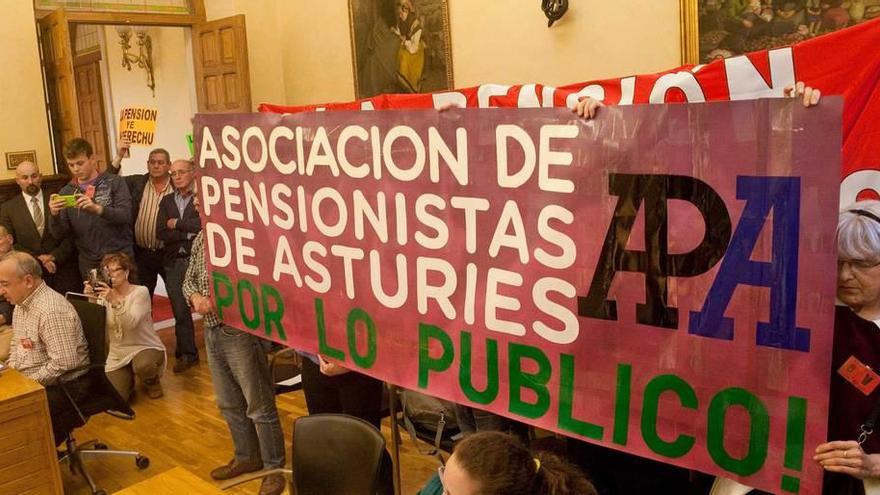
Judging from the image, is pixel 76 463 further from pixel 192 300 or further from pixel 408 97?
pixel 408 97

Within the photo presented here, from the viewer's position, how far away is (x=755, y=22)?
3887 millimetres

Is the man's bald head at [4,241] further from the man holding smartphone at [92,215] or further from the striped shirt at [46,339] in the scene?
the striped shirt at [46,339]

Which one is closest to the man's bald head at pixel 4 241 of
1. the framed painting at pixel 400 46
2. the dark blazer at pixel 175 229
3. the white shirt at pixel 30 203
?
the white shirt at pixel 30 203

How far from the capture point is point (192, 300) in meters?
3.41

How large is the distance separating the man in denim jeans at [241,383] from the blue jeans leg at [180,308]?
2212 mm

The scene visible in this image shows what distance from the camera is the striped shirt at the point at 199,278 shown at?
135 inches

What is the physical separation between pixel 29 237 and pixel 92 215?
24.1 inches

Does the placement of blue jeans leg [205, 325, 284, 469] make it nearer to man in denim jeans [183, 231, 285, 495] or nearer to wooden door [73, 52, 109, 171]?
man in denim jeans [183, 231, 285, 495]

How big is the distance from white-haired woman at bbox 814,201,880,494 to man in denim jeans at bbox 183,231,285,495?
2.45 meters

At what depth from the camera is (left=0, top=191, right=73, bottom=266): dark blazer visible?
5660mm

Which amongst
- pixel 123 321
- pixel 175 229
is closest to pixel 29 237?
pixel 175 229

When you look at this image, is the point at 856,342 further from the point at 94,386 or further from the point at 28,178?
the point at 28,178

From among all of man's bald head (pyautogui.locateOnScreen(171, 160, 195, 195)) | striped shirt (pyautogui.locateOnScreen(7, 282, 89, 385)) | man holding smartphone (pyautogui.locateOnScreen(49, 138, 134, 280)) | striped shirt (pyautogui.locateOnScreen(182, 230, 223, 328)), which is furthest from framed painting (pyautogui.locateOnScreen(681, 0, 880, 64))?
man holding smartphone (pyautogui.locateOnScreen(49, 138, 134, 280))

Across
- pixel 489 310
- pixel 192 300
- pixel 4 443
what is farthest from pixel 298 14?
pixel 489 310
